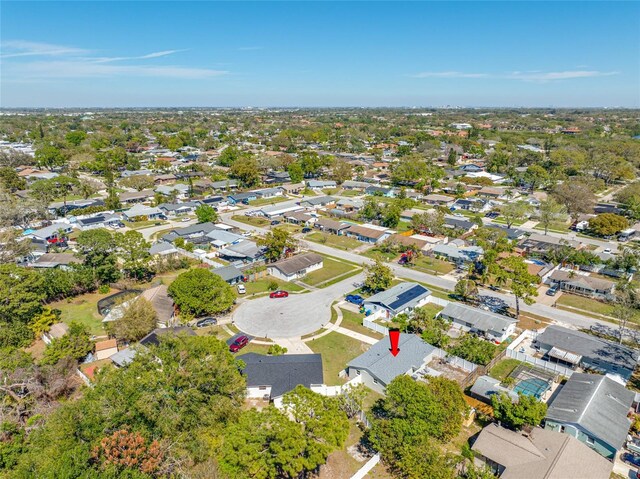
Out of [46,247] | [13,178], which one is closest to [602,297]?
[46,247]

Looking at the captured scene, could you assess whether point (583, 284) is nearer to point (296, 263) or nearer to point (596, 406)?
point (596, 406)

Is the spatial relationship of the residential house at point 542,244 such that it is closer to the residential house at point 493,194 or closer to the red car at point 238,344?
the residential house at point 493,194

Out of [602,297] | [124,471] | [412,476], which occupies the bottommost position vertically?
[602,297]

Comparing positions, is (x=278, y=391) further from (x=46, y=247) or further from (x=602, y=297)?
(x=46, y=247)

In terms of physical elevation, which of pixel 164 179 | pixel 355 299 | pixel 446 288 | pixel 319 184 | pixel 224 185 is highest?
pixel 164 179

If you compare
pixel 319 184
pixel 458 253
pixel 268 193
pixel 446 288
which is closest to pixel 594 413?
pixel 446 288

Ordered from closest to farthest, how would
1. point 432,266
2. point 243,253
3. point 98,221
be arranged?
point 432,266
point 243,253
point 98,221
